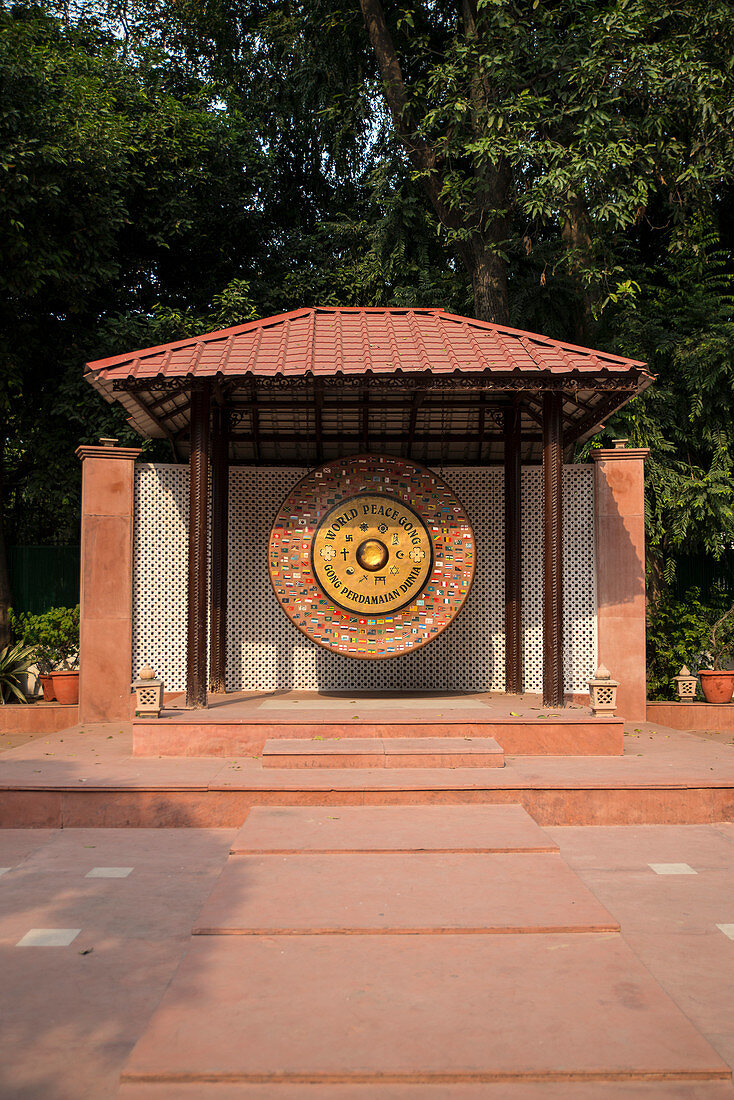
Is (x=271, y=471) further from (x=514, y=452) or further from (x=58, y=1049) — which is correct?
(x=58, y=1049)

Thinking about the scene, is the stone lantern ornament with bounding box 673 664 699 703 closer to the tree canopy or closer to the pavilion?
the pavilion

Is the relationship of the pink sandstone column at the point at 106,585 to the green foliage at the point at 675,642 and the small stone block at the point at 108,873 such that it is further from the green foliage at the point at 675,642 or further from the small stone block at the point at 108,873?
the green foliage at the point at 675,642

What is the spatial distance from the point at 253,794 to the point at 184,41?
17.5m

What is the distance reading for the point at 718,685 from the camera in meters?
11.0

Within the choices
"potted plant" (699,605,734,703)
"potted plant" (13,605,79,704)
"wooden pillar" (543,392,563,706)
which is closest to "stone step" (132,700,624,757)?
"wooden pillar" (543,392,563,706)

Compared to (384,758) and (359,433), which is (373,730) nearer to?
(384,758)

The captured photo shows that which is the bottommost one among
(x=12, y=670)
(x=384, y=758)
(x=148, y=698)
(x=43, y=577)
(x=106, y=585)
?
(x=384, y=758)

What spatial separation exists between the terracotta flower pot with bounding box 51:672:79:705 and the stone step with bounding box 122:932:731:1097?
761 cm

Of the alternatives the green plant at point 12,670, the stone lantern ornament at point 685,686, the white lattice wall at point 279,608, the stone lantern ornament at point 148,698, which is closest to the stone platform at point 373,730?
the stone lantern ornament at point 148,698

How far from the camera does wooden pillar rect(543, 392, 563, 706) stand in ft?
26.5

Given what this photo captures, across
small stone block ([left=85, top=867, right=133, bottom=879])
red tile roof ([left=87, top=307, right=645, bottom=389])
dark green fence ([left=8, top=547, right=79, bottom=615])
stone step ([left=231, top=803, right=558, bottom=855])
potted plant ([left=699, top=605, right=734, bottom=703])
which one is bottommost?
small stone block ([left=85, top=867, right=133, bottom=879])

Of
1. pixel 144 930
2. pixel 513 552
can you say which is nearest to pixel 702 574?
pixel 513 552

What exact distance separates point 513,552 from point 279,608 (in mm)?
2654

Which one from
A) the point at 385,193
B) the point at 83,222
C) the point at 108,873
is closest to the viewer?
the point at 108,873
